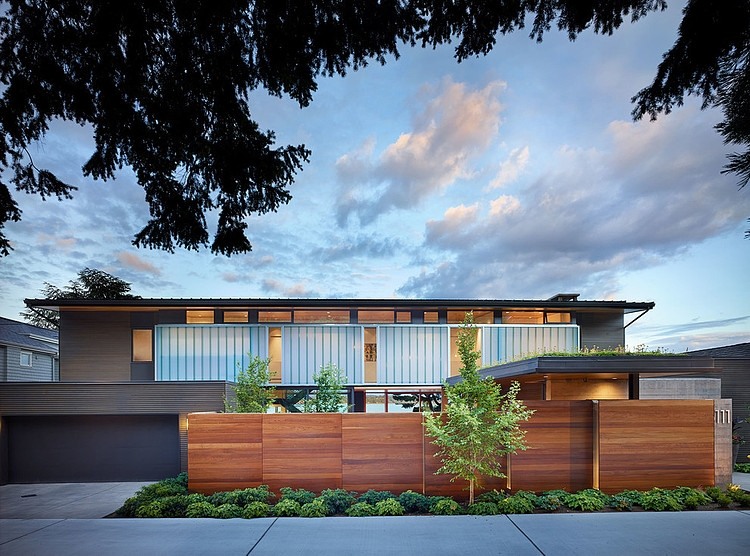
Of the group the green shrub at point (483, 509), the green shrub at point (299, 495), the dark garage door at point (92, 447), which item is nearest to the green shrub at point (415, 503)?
the green shrub at point (483, 509)

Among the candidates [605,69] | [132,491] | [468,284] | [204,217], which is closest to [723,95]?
[605,69]

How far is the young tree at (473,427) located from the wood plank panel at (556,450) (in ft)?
1.34

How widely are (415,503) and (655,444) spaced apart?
4.82 m

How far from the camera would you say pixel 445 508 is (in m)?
9.19

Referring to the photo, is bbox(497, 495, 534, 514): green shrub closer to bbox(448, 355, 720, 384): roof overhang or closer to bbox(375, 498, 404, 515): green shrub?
bbox(375, 498, 404, 515): green shrub

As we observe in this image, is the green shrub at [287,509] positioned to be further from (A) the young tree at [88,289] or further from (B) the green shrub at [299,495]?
(A) the young tree at [88,289]

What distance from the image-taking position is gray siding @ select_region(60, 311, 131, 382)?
1791cm

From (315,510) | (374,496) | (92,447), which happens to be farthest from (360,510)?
(92,447)

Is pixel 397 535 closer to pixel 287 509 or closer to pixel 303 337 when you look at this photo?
pixel 287 509

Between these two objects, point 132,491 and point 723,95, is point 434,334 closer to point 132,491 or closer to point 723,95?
point 132,491

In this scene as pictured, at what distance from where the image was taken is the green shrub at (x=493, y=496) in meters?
9.52

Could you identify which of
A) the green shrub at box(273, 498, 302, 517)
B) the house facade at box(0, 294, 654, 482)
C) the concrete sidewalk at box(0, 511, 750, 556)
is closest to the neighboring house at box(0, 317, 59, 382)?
the house facade at box(0, 294, 654, 482)

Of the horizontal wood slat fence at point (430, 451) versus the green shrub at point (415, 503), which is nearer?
the green shrub at point (415, 503)

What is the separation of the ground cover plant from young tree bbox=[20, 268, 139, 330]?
3902 cm
